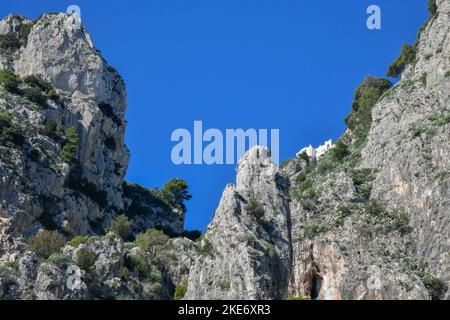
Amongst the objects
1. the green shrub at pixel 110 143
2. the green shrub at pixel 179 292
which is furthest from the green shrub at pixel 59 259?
the green shrub at pixel 110 143

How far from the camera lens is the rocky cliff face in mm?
60594

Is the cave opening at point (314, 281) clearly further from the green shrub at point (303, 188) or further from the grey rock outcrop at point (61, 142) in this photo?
the grey rock outcrop at point (61, 142)

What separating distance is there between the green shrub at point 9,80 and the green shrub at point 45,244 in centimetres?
2271

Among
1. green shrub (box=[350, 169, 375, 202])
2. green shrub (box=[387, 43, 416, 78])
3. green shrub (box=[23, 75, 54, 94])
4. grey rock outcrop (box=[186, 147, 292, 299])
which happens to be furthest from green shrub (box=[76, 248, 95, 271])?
green shrub (box=[387, 43, 416, 78])

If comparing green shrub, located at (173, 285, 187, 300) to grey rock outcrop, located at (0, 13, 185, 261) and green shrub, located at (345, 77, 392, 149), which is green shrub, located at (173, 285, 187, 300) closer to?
grey rock outcrop, located at (0, 13, 185, 261)

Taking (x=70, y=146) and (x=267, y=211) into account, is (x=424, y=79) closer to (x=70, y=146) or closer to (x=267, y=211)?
(x=267, y=211)

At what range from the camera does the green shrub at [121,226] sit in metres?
85.5

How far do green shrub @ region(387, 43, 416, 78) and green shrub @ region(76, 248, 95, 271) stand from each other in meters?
37.1

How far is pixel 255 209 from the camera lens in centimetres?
6769

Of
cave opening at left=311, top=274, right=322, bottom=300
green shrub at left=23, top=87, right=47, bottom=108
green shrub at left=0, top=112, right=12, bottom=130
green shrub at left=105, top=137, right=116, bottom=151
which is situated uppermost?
green shrub at left=23, top=87, right=47, bottom=108

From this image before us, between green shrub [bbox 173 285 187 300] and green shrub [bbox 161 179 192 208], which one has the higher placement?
green shrub [bbox 161 179 192 208]

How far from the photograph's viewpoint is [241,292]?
5988 cm
